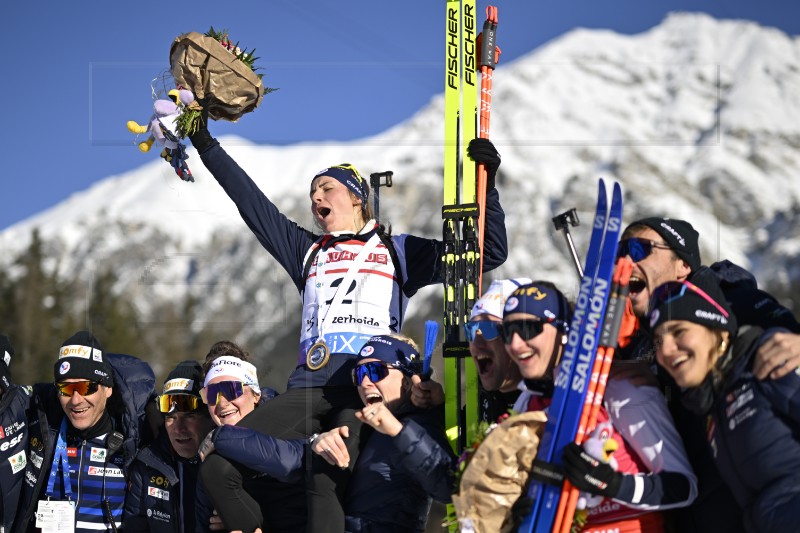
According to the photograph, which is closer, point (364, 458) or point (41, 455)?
point (364, 458)

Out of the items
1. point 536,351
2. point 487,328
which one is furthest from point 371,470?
point 536,351

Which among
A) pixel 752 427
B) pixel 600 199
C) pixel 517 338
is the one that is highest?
pixel 600 199

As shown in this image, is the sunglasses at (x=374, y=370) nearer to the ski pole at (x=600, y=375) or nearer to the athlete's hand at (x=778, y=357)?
the ski pole at (x=600, y=375)

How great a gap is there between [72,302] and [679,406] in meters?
43.7

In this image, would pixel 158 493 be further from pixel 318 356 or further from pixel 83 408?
pixel 318 356

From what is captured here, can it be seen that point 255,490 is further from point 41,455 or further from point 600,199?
point 600,199

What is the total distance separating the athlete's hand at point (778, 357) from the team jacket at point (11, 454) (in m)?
4.42

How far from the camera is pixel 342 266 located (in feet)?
16.7

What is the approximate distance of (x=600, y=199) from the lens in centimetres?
381

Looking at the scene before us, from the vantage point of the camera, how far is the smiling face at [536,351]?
12.6 ft

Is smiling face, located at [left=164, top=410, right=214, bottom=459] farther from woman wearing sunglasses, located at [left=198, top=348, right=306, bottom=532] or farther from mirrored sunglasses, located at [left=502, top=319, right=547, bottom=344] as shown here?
mirrored sunglasses, located at [left=502, top=319, right=547, bottom=344]

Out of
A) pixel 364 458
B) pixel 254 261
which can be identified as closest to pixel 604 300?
pixel 364 458

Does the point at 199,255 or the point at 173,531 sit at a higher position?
the point at 199,255

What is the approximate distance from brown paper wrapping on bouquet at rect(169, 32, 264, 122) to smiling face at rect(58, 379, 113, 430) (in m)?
1.89
